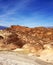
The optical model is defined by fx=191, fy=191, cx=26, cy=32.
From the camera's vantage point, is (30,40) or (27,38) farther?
(27,38)

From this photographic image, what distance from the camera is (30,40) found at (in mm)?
33312

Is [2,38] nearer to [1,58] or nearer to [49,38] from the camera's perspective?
[49,38]

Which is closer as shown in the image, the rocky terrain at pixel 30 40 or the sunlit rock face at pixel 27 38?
the rocky terrain at pixel 30 40

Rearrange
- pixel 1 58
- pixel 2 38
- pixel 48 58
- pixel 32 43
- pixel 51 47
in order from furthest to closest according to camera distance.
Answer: pixel 2 38, pixel 32 43, pixel 51 47, pixel 48 58, pixel 1 58

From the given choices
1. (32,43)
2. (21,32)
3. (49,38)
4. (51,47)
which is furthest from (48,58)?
(21,32)

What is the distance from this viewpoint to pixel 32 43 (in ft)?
103

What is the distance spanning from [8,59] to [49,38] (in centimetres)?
1623

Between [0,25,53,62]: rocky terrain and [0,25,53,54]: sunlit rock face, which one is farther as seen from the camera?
[0,25,53,54]: sunlit rock face

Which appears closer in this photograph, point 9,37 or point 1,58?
point 1,58

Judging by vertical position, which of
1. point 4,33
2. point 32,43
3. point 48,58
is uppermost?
point 4,33

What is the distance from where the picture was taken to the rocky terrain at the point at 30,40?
2851 cm

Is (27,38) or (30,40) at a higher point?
(27,38)

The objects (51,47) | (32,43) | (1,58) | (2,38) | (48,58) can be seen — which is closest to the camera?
(1,58)

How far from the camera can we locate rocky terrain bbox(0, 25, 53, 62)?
28.5m
